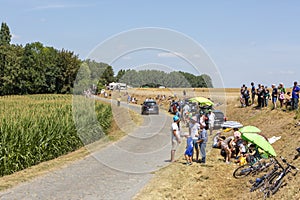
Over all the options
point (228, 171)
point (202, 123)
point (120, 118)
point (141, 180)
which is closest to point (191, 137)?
point (202, 123)

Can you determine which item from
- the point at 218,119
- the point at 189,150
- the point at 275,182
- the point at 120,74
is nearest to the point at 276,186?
the point at 275,182

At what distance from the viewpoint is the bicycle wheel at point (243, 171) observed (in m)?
13.3

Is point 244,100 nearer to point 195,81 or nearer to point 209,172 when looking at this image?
point 195,81

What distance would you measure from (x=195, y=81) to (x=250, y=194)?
8584 millimetres

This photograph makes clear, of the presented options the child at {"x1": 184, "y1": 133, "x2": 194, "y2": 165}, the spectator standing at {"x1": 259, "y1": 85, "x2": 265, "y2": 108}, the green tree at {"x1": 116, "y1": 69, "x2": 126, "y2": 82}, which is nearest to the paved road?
the child at {"x1": 184, "y1": 133, "x2": 194, "y2": 165}

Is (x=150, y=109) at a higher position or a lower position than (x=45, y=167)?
higher

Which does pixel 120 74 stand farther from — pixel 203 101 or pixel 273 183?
pixel 273 183

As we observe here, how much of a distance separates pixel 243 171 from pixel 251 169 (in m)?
0.26

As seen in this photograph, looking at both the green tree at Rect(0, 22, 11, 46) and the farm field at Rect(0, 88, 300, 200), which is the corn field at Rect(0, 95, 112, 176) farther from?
the green tree at Rect(0, 22, 11, 46)

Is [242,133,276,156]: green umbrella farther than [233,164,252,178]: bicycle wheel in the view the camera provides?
Yes

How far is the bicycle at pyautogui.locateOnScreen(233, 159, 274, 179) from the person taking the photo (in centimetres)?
1302

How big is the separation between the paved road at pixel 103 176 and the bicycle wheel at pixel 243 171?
9.32 feet

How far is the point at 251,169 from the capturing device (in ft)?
43.4

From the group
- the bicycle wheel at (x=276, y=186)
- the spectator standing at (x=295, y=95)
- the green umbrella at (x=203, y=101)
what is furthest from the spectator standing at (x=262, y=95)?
the bicycle wheel at (x=276, y=186)
